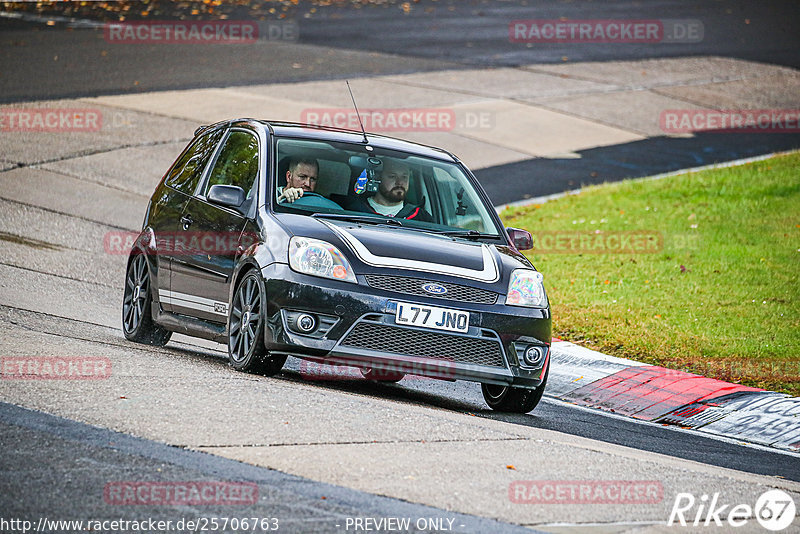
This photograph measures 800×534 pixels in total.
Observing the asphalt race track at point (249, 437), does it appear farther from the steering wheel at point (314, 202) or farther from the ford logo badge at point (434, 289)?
the steering wheel at point (314, 202)

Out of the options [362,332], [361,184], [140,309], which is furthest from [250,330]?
[140,309]

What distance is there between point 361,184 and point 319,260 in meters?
1.22

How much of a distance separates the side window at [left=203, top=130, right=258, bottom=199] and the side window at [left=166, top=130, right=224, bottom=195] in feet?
0.66

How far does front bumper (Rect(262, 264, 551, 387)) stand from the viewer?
768cm

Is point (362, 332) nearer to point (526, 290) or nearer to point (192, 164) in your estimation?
point (526, 290)

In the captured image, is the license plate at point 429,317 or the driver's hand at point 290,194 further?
the driver's hand at point 290,194

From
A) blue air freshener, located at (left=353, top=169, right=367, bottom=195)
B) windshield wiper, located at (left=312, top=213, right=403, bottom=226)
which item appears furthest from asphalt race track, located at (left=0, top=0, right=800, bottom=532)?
blue air freshener, located at (left=353, top=169, right=367, bottom=195)

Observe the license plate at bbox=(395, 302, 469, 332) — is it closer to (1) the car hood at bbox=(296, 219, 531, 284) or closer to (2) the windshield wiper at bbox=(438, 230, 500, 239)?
(1) the car hood at bbox=(296, 219, 531, 284)

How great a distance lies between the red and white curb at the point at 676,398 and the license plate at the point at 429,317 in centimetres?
214

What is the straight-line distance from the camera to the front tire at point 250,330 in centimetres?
794

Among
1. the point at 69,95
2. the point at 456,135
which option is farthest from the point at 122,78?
the point at 456,135

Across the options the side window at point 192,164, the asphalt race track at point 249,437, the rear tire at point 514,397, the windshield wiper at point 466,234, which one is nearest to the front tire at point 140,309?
the asphalt race track at point 249,437

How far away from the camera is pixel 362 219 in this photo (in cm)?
850

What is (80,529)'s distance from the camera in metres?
4.79
